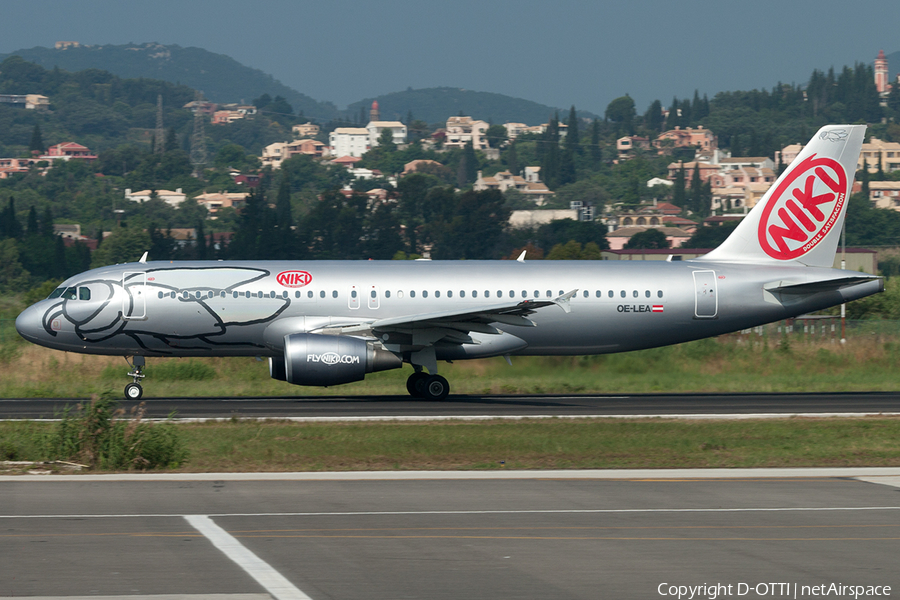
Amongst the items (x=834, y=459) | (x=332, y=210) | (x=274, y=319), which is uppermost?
(x=332, y=210)

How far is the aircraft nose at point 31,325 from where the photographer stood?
1264 inches

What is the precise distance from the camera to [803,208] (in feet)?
116

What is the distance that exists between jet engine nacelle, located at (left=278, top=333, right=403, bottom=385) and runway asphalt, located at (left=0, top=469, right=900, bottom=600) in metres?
10.7

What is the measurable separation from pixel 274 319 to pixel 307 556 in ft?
64.9

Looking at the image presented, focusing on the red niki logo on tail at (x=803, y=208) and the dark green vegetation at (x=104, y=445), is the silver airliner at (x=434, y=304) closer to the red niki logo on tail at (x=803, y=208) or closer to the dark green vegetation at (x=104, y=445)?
the red niki logo on tail at (x=803, y=208)

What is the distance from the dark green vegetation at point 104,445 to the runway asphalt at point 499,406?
5.86 metres

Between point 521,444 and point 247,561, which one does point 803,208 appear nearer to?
point 521,444

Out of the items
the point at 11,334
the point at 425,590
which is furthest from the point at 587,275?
the point at 11,334

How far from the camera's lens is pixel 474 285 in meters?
33.3

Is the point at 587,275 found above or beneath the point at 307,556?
above

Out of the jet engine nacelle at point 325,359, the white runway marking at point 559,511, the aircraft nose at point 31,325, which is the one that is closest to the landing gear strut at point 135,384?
the aircraft nose at point 31,325

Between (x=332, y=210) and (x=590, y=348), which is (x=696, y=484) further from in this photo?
(x=332, y=210)

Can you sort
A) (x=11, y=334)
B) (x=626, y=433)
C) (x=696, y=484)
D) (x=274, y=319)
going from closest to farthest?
(x=696, y=484) < (x=626, y=433) < (x=274, y=319) < (x=11, y=334)

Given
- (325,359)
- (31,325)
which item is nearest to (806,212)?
(325,359)
